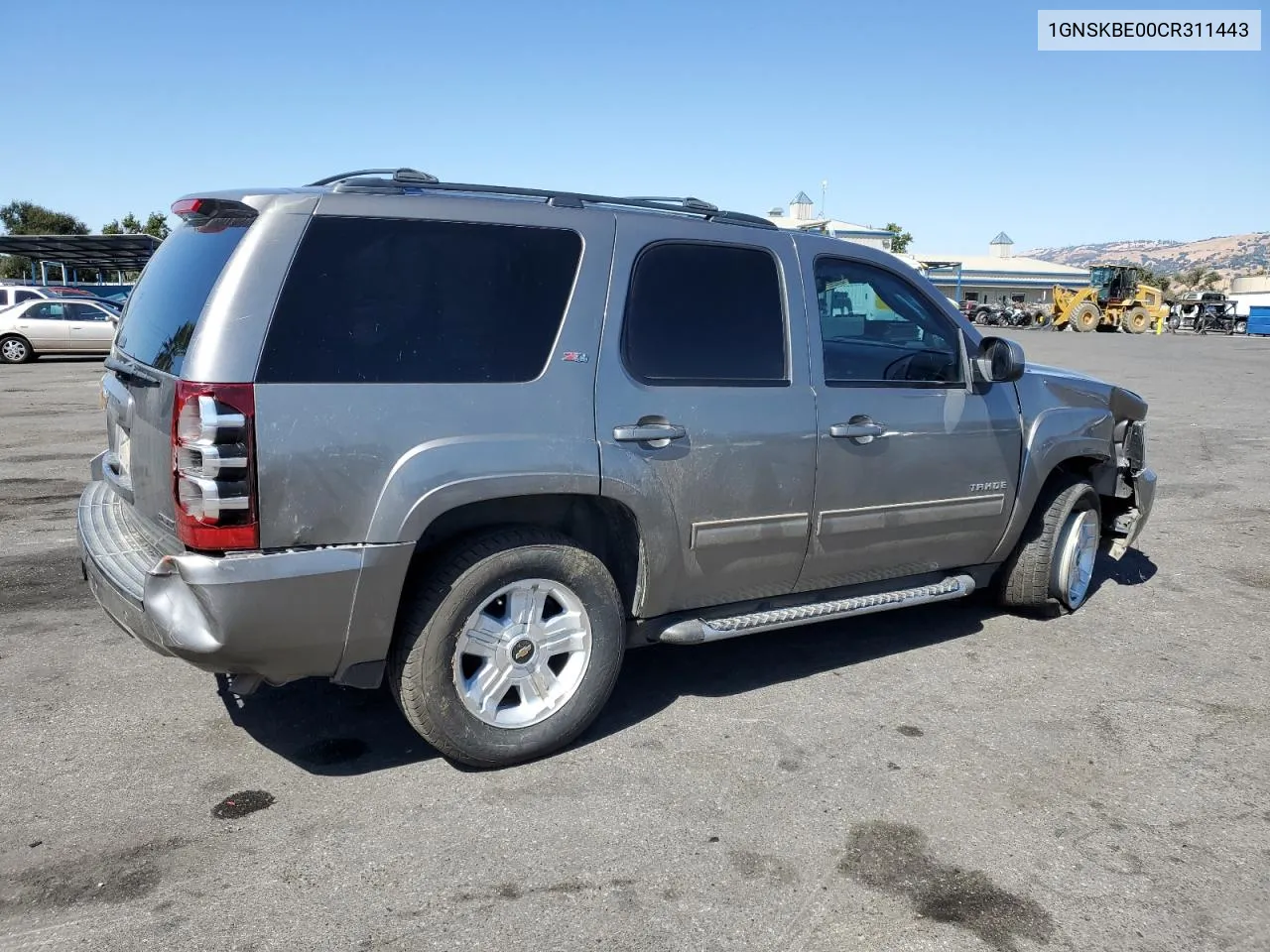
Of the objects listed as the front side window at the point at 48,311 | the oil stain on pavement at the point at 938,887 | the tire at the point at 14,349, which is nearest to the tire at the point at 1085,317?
the front side window at the point at 48,311

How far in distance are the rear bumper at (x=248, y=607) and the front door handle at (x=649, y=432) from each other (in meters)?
0.99

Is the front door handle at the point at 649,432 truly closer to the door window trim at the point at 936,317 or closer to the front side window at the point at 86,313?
the door window trim at the point at 936,317

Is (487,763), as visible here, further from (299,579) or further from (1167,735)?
(1167,735)

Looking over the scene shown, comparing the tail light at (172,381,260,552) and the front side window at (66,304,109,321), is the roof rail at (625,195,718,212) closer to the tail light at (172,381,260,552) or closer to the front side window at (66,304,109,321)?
the tail light at (172,381,260,552)

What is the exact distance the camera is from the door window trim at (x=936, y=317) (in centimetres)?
438

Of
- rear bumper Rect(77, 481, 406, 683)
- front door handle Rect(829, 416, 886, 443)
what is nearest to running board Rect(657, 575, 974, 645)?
front door handle Rect(829, 416, 886, 443)

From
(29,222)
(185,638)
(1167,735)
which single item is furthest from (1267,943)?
(29,222)

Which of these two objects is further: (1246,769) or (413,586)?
(1246,769)

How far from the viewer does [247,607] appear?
3.14m

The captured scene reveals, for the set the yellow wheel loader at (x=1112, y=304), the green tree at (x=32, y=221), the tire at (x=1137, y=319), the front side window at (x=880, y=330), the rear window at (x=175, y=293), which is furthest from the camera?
the green tree at (x=32, y=221)

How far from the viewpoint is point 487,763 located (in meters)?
3.66

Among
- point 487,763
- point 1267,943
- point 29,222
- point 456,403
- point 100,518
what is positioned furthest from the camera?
point 29,222

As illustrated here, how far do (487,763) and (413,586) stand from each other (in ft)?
2.25

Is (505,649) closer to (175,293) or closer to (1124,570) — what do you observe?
(175,293)
